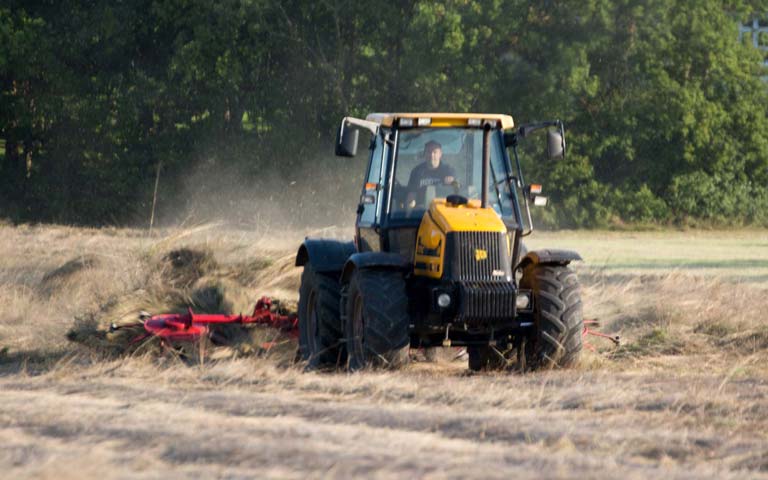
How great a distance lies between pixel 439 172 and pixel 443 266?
971mm

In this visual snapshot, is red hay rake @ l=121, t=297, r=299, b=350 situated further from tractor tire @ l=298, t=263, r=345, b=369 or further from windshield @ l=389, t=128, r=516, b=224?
windshield @ l=389, t=128, r=516, b=224

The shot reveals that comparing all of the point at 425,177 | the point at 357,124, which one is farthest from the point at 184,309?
the point at 425,177

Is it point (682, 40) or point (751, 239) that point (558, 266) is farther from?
point (682, 40)

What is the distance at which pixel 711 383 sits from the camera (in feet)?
31.0

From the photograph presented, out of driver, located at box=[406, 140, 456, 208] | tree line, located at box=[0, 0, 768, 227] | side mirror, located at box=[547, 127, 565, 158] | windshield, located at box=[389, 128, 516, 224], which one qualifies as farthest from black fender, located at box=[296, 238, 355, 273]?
tree line, located at box=[0, 0, 768, 227]

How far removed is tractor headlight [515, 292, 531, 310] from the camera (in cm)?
1047

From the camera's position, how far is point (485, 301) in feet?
33.0

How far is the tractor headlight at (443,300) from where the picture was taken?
10102mm

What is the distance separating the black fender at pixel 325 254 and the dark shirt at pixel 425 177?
107 centimetres

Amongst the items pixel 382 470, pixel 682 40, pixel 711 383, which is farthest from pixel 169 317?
pixel 682 40

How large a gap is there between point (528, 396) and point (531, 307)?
1.87 meters

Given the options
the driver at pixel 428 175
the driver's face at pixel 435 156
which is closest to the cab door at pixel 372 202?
the driver at pixel 428 175

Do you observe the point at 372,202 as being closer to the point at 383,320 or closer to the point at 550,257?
the point at 383,320

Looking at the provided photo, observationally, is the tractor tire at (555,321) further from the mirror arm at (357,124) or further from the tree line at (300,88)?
the tree line at (300,88)
